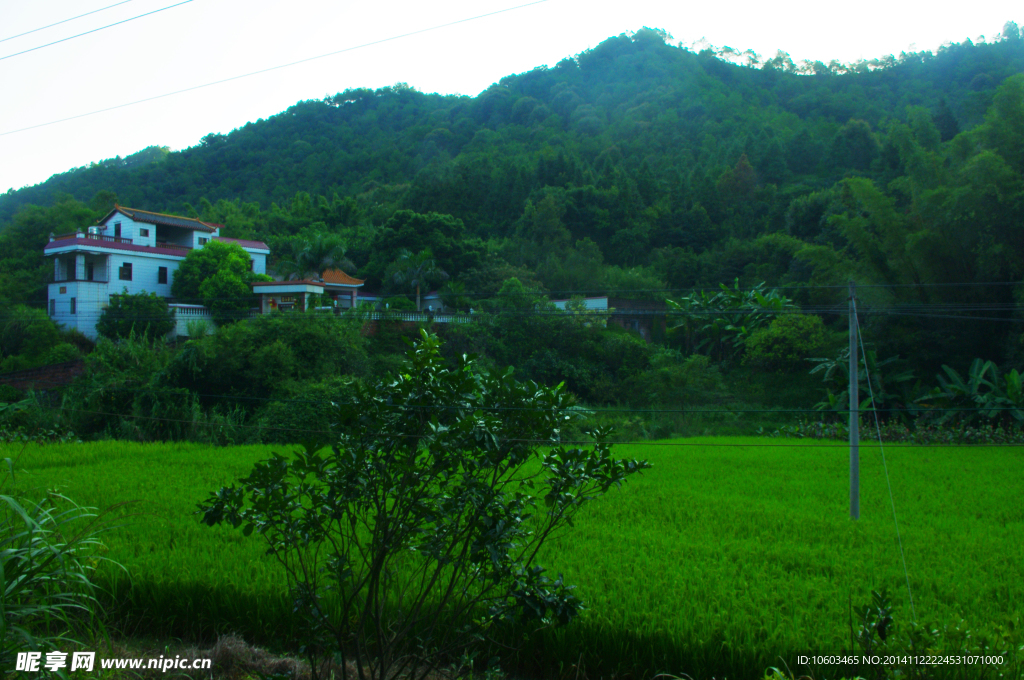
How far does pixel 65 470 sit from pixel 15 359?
1303cm

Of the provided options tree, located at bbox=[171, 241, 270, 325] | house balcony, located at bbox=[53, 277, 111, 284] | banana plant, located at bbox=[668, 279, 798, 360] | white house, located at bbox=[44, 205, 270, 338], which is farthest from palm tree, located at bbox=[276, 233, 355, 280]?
banana plant, located at bbox=[668, 279, 798, 360]

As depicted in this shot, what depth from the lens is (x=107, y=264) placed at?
24.0 metres

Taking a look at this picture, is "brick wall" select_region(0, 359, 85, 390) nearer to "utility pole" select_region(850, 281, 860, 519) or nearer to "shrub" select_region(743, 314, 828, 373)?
"utility pole" select_region(850, 281, 860, 519)

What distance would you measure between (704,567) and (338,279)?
74.3 ft

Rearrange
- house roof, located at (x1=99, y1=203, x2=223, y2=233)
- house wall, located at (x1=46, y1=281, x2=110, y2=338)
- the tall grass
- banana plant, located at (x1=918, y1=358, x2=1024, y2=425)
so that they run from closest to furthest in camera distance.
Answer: the tall grass, banana plant, located at (x1=918, y1=358, x2=1024, y2=425), house wall, located at (x1=46, y1=281, x2=110, y2=338), house roof, located at (x1=99, y1=203, x2=223, y2=233)

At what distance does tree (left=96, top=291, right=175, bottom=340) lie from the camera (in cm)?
2156

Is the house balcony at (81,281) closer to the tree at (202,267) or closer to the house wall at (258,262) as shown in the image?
the tree at (202,267)

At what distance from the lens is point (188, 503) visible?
826 cm

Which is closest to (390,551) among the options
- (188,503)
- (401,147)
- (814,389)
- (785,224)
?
(188,503)

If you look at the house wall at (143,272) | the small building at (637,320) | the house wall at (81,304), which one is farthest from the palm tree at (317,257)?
the small building at (637,320)

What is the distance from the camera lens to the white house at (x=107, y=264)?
2353 centimetres

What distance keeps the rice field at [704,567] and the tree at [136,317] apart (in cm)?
1245

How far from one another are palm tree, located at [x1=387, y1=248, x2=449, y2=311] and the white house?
350 inches

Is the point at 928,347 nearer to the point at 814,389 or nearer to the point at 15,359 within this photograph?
the point at 814,389
